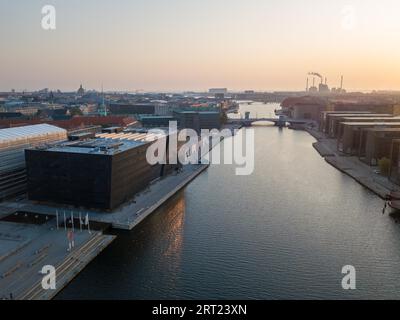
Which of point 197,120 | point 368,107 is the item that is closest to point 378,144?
point 197,120

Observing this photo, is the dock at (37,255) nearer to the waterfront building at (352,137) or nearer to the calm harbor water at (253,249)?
the calm harbor water at (253,249)

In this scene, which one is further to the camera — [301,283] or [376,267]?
[376,267]

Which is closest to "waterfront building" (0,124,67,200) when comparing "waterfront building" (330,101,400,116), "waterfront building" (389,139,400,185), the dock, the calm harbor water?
the dock

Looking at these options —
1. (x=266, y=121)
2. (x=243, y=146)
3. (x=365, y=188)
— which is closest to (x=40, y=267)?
(x=365, y=188)

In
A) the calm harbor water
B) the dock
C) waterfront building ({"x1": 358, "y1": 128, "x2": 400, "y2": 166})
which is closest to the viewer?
the dock

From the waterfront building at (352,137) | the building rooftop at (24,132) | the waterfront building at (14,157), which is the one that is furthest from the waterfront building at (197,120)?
the waterfront building at (14,157)

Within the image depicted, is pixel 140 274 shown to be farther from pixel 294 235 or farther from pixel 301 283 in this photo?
pixel 294 235

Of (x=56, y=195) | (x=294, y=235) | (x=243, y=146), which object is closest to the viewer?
(x=294, y=235)

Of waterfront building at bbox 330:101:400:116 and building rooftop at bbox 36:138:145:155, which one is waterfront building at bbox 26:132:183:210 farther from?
waterfront building at bbox 330:101:400:116
